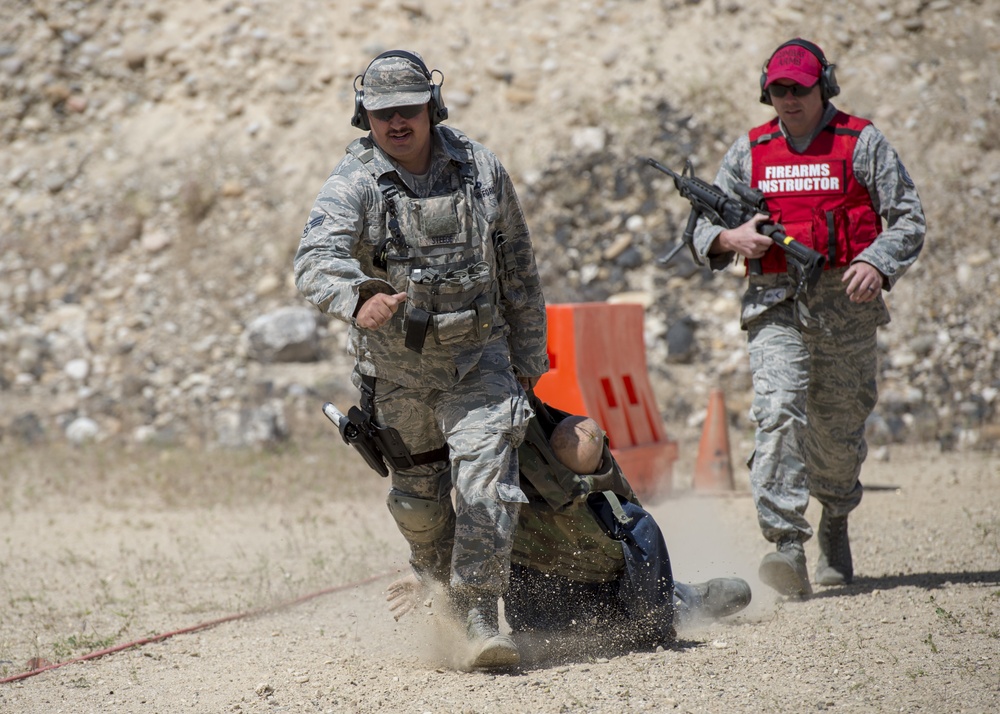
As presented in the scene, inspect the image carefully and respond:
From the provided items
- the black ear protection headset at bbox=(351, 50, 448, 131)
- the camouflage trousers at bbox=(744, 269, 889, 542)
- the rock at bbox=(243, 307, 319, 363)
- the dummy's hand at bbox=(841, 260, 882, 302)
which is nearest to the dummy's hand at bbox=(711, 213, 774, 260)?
the camouflage trousers at bbox=(744, 269, 889, 542)

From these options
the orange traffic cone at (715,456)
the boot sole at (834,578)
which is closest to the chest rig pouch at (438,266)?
the boot sole at (834,578)

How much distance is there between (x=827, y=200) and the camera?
468 centimetres

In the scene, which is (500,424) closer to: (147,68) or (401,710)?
(401,710)

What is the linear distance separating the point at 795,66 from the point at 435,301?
2110 mm

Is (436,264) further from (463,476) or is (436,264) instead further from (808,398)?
(808,398)

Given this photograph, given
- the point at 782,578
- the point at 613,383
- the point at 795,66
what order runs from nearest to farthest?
the point at 782,578
the point at 795,66
the point at 613,383

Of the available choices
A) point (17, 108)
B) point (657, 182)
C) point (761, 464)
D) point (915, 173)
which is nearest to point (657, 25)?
point (657, 182)

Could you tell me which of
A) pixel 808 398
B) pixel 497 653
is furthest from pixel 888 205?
pixel 497 653

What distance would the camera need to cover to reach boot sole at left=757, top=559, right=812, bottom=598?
14.5ft

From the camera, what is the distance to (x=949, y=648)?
3.60 m

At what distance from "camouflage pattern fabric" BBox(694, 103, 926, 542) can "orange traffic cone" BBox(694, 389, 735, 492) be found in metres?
2.56

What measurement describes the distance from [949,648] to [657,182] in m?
8.11

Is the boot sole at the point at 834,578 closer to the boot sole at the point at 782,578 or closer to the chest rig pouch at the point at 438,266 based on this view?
the boot sole at the point at 782,578

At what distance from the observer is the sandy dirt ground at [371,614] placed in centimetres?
335
